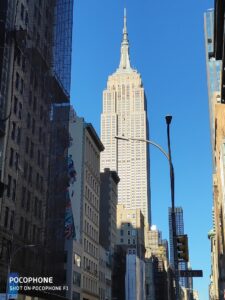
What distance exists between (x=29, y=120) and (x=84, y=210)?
38.1m

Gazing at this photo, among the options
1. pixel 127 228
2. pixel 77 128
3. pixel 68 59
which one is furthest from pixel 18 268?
pixel 127 228

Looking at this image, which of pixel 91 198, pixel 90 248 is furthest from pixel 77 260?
pixel 91 198

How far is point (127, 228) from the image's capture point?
640 ft

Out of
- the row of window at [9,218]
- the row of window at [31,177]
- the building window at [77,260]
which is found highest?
the row of window at [31,177]

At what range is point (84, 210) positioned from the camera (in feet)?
366

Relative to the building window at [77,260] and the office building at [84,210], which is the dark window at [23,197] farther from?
the building window at [77,260]

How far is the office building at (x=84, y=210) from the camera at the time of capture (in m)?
102

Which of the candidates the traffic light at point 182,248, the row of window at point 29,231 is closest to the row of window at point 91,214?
the row of window at point 29,231

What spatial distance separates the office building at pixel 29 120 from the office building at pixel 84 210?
586 inches

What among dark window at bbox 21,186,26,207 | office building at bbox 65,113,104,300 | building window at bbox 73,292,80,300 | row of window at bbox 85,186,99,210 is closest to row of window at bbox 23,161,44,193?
dark window at bbox 21,186,26,207

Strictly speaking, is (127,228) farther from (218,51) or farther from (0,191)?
(218,51)

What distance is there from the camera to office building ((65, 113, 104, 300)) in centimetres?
10219

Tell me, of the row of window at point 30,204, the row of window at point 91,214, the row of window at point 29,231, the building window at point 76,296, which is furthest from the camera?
the row of window at point 91,214

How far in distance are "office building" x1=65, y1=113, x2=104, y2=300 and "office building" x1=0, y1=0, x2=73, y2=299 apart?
14.9 metres
